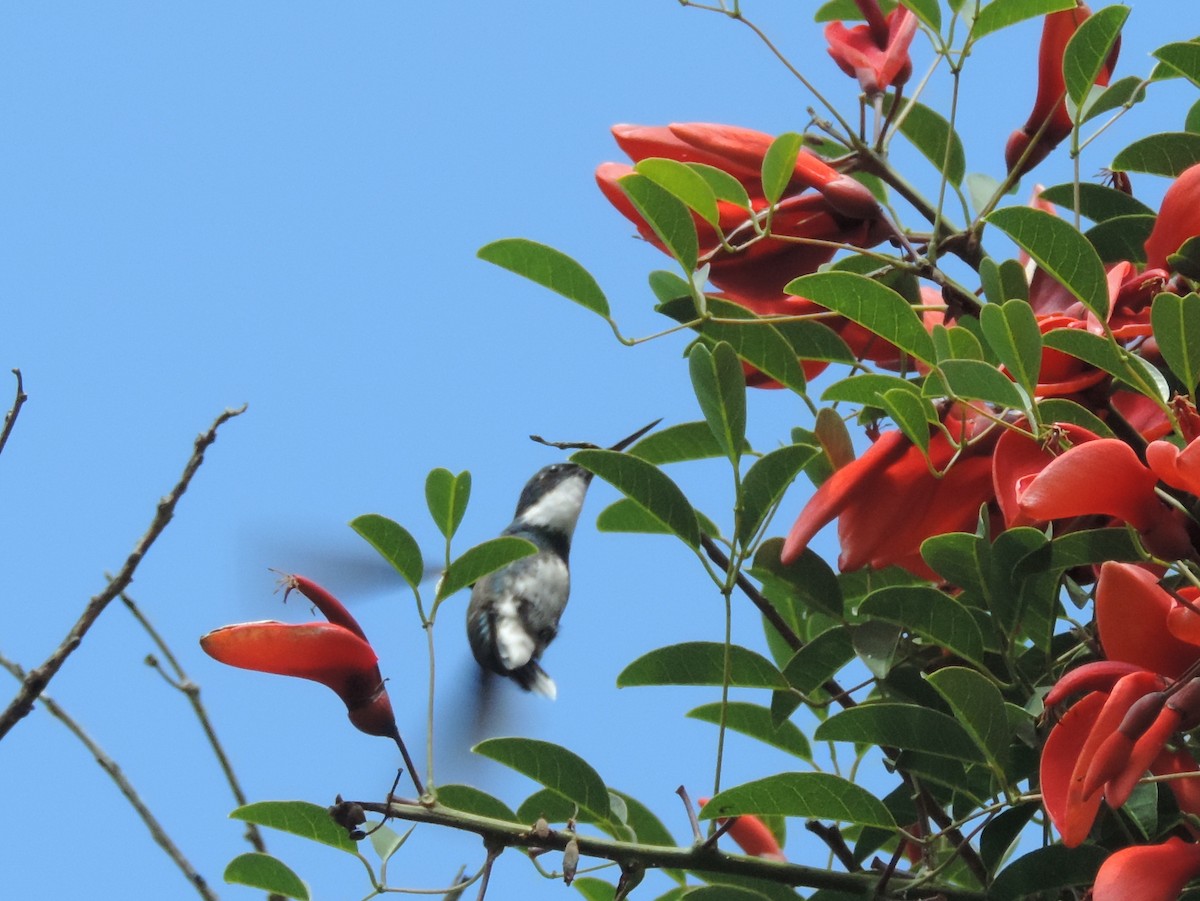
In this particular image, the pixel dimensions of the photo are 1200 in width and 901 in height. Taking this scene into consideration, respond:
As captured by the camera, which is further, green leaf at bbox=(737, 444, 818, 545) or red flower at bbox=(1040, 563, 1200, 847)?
green leaf at bbox=(737, 444, 818, 545)

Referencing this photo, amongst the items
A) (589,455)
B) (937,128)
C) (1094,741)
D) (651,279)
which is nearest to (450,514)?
(589,455)

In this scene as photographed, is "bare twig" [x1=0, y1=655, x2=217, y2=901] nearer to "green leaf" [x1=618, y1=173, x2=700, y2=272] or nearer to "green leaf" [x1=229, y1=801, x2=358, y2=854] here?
"green leaf" [x1=229, y1=801, x2=358, y2=854]

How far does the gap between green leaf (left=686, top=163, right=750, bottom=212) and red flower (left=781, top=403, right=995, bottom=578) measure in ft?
0.66

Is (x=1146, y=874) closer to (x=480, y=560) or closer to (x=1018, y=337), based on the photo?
(x=1018, y=337)

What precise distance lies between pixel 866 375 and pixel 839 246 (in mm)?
128

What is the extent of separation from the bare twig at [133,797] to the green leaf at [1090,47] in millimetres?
891

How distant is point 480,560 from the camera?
40.4 inches

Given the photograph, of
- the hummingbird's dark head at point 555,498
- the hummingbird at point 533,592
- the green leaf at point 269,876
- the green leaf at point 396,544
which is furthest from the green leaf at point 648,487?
the hummingbird's dark head at point 555,498

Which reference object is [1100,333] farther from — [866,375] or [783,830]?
[783,830]

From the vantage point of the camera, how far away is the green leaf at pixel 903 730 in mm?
874

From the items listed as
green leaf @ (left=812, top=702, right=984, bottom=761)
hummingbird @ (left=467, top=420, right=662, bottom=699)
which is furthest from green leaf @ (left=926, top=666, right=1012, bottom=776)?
hummingbird @ (left=467, top=420, right=662, bottom=699)

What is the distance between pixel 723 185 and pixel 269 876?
1.86ft

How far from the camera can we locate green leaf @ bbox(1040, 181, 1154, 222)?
46.2 inches

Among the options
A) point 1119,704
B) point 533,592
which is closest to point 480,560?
point 1119,704
